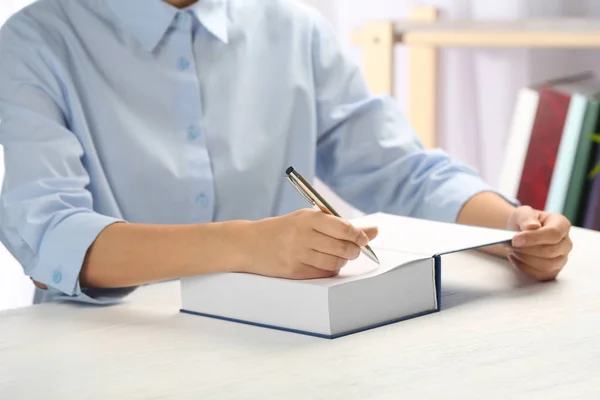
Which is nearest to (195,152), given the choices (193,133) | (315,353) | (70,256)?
(193,133)

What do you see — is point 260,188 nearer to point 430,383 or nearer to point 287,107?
point 287,107

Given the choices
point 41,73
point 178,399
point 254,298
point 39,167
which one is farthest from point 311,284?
point 41,73

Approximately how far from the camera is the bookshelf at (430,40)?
1.79 metres

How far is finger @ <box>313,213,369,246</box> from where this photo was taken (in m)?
0.89

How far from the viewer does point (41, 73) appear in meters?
1.18

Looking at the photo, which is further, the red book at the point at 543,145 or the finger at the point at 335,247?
the red book at the point at 543,145

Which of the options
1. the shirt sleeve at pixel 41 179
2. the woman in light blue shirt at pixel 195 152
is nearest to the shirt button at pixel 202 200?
the woman in light blue shirt at pixel 195 152

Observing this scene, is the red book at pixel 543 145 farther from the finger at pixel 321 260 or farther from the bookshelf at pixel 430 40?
the finger at pixel 321 260

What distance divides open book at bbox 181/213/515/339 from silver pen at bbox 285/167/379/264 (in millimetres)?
16

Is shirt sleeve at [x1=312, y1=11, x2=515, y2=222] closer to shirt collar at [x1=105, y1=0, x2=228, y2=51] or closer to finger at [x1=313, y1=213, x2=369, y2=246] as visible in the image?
shirt collar at [x1=105, y1=0, x2=228, y2=51]

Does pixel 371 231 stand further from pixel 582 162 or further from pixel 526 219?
pixel 582 162

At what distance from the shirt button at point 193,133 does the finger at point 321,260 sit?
1.40ft

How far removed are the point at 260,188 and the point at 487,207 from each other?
1.01 feet

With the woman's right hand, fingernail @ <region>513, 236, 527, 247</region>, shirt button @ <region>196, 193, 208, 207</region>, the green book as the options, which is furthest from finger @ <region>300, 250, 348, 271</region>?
the green book
